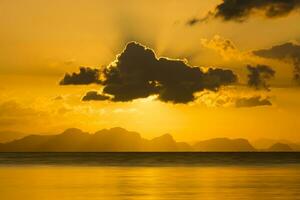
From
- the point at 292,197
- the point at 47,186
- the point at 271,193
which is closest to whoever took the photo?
the point at 292,197

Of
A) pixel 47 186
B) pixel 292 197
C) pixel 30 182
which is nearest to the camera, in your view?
pixel 292 197

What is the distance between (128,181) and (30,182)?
7.07 meters

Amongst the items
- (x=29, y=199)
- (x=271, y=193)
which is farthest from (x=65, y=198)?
(x=271, y=193)

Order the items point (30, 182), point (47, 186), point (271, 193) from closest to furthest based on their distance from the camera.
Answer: point (271, 193) < point (47, 186) < point (30, 182)

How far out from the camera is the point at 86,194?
1678 inches

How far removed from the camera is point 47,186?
48094 millimetres

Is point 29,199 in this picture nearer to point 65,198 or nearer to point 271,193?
point 65,198

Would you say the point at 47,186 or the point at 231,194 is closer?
the point at 231,194

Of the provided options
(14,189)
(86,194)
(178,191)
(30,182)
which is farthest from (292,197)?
(30,182)

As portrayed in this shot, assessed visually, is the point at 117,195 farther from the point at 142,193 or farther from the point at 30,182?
the point at 30,182

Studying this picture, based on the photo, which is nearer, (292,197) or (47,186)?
(292,197)

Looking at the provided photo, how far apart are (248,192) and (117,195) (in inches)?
291

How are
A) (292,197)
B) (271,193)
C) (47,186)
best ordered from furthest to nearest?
(47,186) → (271,193) → (292,197)

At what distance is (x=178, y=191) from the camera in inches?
1754
